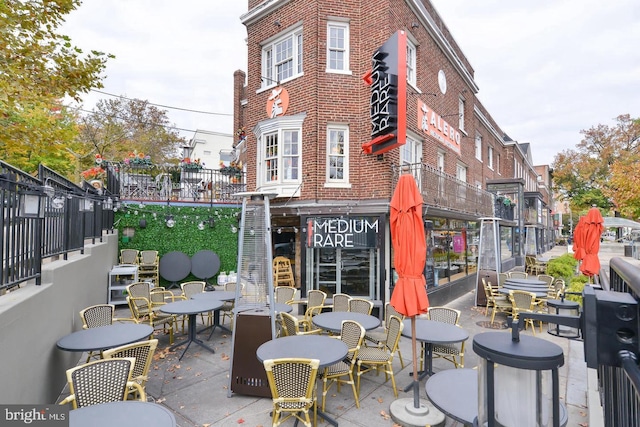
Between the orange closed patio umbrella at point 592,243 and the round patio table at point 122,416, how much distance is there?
9918 mm

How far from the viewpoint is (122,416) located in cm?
290

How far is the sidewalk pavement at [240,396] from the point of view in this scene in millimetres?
4598

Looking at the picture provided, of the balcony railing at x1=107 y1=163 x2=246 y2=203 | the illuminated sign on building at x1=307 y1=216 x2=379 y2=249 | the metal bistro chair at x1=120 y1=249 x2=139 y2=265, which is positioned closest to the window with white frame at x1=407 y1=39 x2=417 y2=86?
the illuminated sign on building at x1=307 y1=216 x2=379 y2=249

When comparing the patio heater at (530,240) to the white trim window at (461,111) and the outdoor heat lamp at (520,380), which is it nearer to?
the white trim window at (461,111)

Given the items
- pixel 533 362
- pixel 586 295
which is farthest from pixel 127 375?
pixel 586 295

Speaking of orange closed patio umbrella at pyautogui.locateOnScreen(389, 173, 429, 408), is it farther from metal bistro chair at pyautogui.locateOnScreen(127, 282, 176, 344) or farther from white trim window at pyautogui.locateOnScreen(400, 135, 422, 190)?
white trim window at pyautogui.locateOnScreen(400, 135, 422, 190)

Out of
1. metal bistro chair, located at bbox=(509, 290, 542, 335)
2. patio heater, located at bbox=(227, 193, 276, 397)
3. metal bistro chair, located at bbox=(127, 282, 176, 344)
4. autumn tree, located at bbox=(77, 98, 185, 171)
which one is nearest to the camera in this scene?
patio heater, located at bbox=(227, 193, 276, 397)

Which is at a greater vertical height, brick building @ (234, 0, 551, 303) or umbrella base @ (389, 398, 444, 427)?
brick building @ (234, 0, 551, 303)

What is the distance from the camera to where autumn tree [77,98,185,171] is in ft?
78.8

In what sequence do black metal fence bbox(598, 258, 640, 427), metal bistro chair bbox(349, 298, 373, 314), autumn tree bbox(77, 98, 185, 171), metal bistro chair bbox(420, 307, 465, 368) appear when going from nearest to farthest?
black metal fence bbox(598, 258, 640, 427)
metal bistro chair bbox(420, 307, 465, 368)
metal bistro chair bbox(349, 298, 373, 314)
autumn tree bbox(77, 98, 185, 171)

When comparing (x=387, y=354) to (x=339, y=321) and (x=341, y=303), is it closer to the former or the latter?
(x=339, y=321)

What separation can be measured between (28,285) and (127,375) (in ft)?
7.21

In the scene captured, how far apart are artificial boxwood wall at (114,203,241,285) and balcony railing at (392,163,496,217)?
7.58 m

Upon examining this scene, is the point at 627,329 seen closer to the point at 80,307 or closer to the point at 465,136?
the point at 80,307
